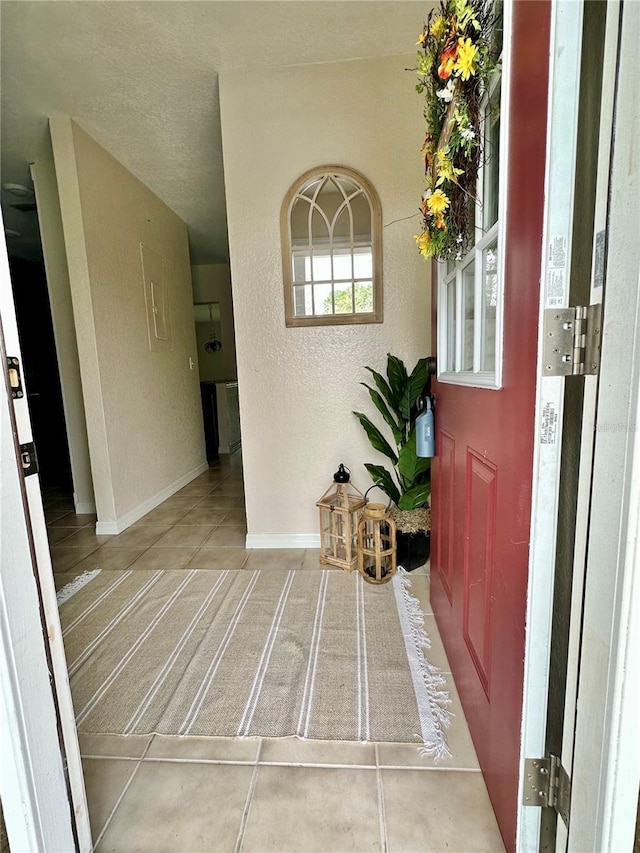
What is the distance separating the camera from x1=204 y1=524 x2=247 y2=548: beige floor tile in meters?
2.45

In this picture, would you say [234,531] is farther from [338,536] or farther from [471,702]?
[471,702]

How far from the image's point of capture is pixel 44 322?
4.50 metres

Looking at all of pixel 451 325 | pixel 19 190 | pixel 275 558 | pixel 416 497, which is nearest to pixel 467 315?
pixel 451 325

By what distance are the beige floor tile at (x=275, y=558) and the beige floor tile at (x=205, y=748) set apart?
1021 mm

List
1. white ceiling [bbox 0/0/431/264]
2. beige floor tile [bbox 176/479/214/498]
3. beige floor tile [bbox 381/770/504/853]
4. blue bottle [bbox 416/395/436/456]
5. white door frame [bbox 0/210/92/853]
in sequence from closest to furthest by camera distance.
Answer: white door frame [bbox 0/210/92/853], beige floor tile [bbox 381/770/504/853], blue bottle [bbox 416/395/436/456], white ceiling [bbox 0/0/431/264], beige floor tile [bbox 176/479/214/498]

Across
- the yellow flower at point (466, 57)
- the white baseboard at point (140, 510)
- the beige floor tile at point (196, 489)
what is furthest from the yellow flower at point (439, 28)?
the beige floor tile at point (196, 489)

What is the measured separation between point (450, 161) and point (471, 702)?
4.93ft

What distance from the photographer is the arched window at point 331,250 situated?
6.97 feet

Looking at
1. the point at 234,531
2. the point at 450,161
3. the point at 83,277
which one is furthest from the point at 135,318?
the point at 450,161

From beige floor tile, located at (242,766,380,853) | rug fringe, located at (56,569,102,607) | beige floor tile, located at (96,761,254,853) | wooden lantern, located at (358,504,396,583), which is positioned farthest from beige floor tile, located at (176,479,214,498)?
beige floor tile, located at (242,766,380,853)

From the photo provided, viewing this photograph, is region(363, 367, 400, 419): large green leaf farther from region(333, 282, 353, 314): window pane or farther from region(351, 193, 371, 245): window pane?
region(351, 193, 371, 245): window pane

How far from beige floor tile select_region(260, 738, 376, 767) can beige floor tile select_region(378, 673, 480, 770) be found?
0.04m

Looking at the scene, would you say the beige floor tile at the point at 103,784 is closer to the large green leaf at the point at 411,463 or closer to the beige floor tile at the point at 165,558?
the beige floor tile at the point at 165,558

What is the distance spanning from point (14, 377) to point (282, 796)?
3.75 ft
